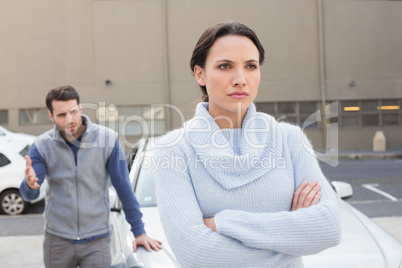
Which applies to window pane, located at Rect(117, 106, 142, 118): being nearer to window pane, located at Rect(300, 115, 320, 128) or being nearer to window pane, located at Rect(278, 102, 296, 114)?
window pane, located at Rect(278, 102, 296, 114)

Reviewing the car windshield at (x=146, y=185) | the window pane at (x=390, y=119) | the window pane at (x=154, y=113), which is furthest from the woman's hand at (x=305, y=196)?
the window pane at (x=390, y=119)

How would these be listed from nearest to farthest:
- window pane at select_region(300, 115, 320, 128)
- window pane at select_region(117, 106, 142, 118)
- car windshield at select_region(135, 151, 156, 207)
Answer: car windshield at select_region(135, 151, 156, 207) → window pane at select_region(117, 106, 142, 118) → window pane at select_region(300, 115, 320, 128)

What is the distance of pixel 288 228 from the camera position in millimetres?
1652

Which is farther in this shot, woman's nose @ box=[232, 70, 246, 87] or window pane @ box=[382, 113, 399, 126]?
window pane @ box=[382, 113, 399, 126]

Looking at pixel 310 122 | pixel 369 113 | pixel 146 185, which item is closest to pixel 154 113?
pixel 310 122

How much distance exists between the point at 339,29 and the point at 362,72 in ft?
6.80

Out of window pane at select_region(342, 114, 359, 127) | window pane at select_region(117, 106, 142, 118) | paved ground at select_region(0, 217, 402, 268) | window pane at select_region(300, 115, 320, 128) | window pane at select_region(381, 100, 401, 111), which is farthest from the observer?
window pane at select_region(381, 100, 401, 111)

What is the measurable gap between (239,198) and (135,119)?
18.3m

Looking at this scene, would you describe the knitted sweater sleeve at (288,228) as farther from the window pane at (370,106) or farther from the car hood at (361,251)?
the window pane at (370,106)

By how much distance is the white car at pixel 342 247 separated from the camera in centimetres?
265

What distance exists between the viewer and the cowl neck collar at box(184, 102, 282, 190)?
66.3 inches

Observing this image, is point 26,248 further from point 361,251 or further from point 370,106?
point 370,106

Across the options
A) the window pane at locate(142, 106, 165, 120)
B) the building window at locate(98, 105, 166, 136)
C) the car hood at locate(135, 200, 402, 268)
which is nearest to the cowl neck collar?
the car hood at locate(135, 200, 402, 268)

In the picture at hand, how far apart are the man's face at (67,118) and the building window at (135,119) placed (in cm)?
1630
